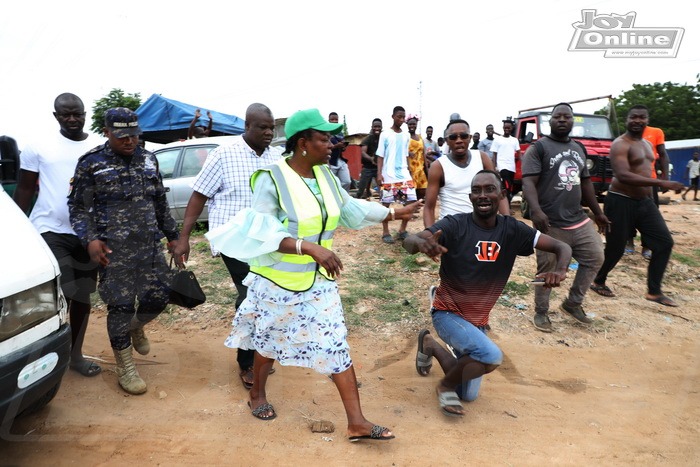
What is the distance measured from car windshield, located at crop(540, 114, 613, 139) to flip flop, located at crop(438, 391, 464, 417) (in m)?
8.42

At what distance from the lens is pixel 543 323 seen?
4.73 metres

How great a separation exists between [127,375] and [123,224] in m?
1.09

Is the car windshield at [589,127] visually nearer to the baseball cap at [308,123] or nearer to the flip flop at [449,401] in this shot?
the flip flop at [449,401]

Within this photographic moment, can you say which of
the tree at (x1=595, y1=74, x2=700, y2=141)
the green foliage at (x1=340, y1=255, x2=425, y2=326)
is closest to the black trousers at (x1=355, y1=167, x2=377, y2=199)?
the green foliage at (x1=340, y1=255, x2=425, y2=326)

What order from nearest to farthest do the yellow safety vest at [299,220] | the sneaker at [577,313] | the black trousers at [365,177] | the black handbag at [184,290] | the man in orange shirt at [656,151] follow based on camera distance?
the yellow safety vest at [299,220] < the black handbag at [184,290] < the sneaker at [577,313] < the man in orange shirt at [656,151] < the black trousers at [365,177]

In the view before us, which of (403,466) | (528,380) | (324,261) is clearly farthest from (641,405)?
(324,261)

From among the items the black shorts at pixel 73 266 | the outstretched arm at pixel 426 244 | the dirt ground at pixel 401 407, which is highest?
the outstretched arm at pixel 426 244

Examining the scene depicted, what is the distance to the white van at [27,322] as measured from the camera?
2.37 m

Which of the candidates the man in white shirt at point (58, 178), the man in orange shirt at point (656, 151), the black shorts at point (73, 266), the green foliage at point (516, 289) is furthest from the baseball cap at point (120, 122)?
the man in orange shirt at point (656, 151)

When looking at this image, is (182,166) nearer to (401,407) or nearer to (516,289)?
(516,289)

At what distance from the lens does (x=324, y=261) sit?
2463 mm

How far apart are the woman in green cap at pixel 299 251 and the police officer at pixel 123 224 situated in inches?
37.3

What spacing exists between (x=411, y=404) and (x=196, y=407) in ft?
4.78

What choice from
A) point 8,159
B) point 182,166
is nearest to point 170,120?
point 182,166
